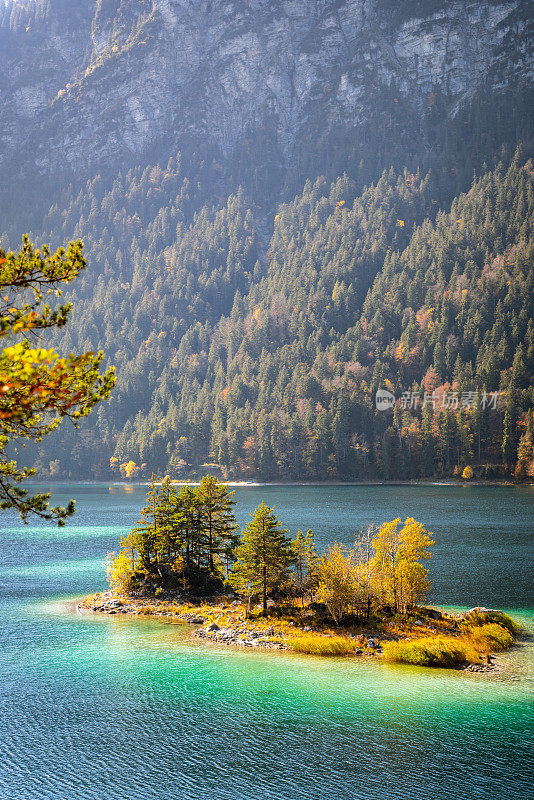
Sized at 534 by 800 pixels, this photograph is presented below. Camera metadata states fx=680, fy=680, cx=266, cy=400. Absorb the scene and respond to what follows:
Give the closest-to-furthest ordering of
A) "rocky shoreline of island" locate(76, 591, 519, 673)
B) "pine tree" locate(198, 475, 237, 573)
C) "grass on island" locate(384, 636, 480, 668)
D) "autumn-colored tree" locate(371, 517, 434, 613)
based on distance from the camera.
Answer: "grass on island" locate(384, 636, 480, 668) < "rocky shoreline of island" locate(76, 591, 519, 673) < "autumn-colored tree" locate(371, 517, 434, 613) < "pine tree" locate(198, 475, 237, 573)

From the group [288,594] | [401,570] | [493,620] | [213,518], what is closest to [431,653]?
[401,570]

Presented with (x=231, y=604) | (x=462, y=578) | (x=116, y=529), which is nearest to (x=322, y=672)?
(x=231, y=604)

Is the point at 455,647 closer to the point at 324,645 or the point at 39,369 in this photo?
the point at 324,645

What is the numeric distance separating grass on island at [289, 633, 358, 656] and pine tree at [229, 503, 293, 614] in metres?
7.14

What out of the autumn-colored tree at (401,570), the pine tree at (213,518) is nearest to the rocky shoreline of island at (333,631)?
the autumn-colored tree at (401,570)

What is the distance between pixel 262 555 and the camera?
193 feet

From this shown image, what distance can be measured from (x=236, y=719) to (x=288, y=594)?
22.4 metres

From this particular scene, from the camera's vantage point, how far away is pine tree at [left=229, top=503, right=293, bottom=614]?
58.6 m

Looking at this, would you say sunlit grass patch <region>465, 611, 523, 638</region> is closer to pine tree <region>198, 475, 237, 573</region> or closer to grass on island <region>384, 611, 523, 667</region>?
grass on island <region>384, 611, 523, 667</region>

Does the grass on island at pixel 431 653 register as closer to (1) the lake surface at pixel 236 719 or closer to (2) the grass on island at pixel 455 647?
(2) the grass on island at pixel 455 647

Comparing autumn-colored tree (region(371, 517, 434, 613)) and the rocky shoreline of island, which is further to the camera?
autumn-colored tree (region(371, 517, 434, 613))

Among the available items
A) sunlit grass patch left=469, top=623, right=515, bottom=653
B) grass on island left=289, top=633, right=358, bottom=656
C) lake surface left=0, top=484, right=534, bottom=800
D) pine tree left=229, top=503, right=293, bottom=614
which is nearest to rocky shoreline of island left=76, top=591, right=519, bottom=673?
grass on island left=289, top=633, right=358, bottom=656

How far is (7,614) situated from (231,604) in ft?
71.9

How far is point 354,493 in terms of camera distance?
175500mm
